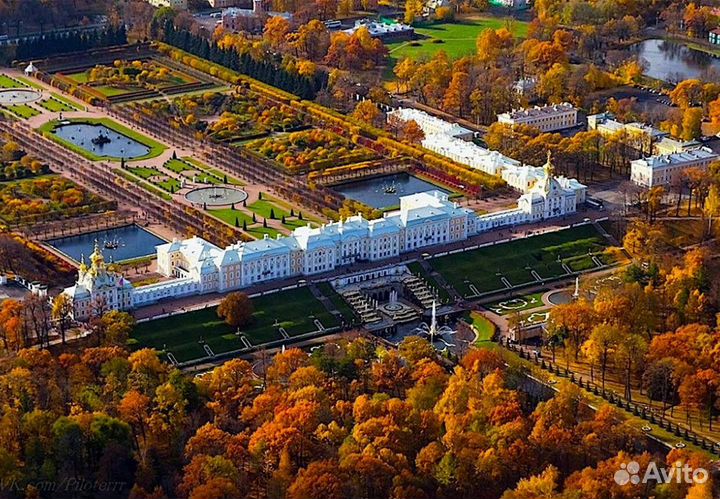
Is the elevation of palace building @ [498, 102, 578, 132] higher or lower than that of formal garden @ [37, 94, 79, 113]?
higher

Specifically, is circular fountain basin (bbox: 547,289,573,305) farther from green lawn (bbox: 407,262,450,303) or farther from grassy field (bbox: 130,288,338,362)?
grassy field (bbox: 130,288,338,362)

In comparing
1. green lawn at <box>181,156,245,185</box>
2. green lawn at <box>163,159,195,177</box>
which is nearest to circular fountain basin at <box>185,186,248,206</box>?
green lawn at <box>181,156,245,185</box>

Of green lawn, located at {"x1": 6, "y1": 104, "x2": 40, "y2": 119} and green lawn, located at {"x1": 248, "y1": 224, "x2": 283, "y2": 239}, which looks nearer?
green lawn, located at {"x1": 248, "y1": 224, "x2": 283, "y2": 239}

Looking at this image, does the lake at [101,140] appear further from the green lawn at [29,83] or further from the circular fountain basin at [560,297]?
the circular fountain basin at [560,297]

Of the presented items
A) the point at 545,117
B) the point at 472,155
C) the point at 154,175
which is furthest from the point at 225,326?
the point at 545,117

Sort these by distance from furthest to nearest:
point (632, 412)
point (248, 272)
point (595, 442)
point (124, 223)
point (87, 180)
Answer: point (87, 180), point (124, 223), point (248, 272), point (632, 412), point (595, 442)

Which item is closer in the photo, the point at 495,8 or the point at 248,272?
the point at 248,272

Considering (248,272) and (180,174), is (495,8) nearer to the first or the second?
(180,174)

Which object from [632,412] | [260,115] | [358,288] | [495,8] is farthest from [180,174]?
[495,8]
